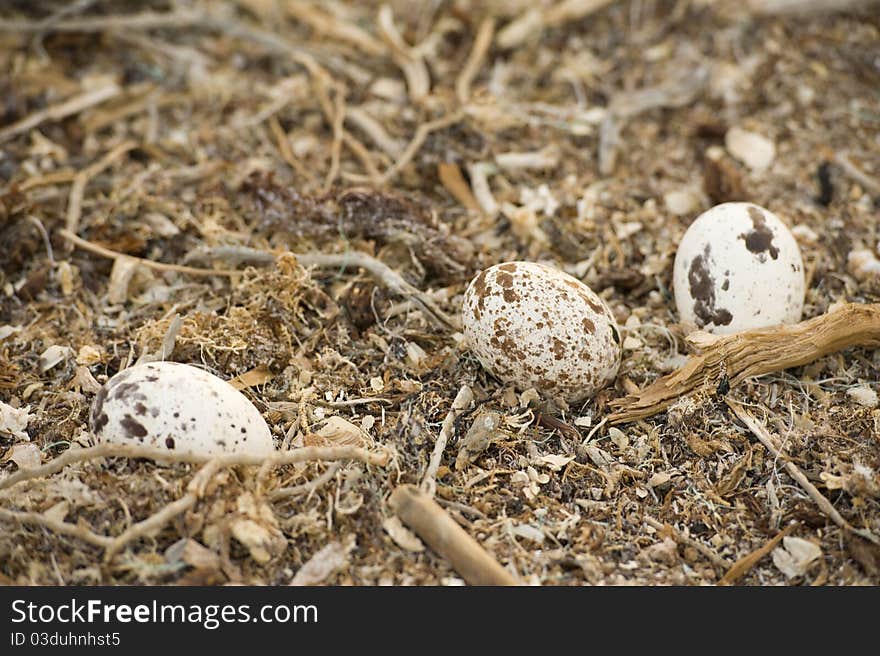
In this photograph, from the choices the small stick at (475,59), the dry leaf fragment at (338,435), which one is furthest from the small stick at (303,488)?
the small stick at (475,59)

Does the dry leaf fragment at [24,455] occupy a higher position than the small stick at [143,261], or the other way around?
the small stick at [143,261]

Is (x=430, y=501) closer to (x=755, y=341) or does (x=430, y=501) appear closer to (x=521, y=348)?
(x=521, y=348)

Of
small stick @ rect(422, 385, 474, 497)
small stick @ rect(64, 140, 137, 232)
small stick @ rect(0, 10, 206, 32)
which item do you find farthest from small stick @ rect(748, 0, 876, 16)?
small stick @ rect(64, 140, 137, 232)

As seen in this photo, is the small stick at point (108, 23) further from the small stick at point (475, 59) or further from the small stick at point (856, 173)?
the small stick at point (856, 173)

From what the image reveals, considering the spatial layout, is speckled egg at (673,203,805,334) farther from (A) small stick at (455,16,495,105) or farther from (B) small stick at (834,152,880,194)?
(A) small stick at (455,16,495,105)

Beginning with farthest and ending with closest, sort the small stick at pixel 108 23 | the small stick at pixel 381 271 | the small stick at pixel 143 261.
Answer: the small stick at pixel 108 23 < the small stick at pixel 143 261 < the small stick at pixel 381 271

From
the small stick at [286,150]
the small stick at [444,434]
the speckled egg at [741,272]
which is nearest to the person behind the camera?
the small stick at [444,434]

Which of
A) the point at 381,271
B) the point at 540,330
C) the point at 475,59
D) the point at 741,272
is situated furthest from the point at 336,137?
the point at 741,272

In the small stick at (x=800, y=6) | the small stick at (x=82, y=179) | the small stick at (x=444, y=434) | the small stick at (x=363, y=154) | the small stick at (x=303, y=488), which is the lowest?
the small stick at (x=444, y=434)
